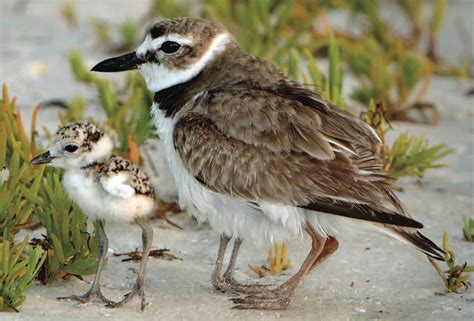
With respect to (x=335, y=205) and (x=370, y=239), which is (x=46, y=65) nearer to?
(x=370, y=239)

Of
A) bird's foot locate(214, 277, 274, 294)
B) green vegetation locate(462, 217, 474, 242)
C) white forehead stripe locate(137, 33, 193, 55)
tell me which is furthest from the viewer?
green vegetation locate(462, 217, 474, 242)

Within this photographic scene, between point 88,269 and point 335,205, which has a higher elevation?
point 335,205

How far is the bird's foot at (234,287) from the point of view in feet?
14.8

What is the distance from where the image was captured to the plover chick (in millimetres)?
4238

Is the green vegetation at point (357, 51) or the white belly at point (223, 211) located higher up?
the green vegetation at point (357, 51)

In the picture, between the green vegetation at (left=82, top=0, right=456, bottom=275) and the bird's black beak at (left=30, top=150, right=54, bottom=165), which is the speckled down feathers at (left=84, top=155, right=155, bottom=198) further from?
the green vegetation at (left=82, top=0, right=456, bottom=275)

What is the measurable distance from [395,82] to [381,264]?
265 cm

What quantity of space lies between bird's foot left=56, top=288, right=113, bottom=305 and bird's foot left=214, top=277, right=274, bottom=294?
0.53 metres

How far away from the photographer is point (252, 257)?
5043 mm

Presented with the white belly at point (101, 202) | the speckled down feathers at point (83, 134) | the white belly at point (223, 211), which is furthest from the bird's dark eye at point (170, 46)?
the white belly at point (101, 202)

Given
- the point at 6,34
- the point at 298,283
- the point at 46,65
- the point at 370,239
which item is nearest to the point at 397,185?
the point at 370,239

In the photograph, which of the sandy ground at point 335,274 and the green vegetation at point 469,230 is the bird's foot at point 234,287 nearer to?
the sandy ground at point 335,274

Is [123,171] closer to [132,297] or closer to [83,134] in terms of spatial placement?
[83,134]

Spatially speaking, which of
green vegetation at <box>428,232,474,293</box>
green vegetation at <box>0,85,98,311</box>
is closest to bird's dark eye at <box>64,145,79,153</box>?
green vegetation at <box>0,85,98,311</box>
